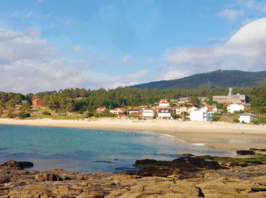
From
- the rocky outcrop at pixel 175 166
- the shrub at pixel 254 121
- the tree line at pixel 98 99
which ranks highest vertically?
the tree line at pixel 98 99

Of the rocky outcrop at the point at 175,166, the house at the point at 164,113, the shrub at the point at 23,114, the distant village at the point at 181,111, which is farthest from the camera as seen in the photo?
the house at the point at 164,113

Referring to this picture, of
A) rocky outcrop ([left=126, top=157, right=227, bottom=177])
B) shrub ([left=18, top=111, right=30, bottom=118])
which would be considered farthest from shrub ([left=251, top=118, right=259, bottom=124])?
shrub ([left=18, top=111, right=30, bottom=118])

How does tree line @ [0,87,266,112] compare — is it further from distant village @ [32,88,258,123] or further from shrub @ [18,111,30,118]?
shrub @ [18,111,30,118]

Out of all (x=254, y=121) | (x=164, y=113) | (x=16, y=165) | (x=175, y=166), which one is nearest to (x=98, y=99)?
(x=164, y=113)

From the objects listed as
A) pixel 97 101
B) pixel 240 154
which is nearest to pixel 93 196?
pixel 240 154

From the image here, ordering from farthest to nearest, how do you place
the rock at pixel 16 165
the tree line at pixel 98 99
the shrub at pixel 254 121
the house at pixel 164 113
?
the tree line at pixel 98 99, the house at pixel 164 113, the shrub at pixel 254 121, the rock at pixel 16 165

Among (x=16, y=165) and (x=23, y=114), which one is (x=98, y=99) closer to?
(x=23, y=114)

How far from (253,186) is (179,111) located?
97675mm

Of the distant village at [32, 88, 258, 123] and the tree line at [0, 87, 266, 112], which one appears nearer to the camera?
the distant village at [32, 88, 258, 123]

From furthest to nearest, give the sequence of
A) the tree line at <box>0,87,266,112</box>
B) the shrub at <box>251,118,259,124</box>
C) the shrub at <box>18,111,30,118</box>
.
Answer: the tree line at <box>0,87,266,112</box> < the shrub at <box>18,111,30,118</box> < the shrub at <box>251,118,259,124</box>

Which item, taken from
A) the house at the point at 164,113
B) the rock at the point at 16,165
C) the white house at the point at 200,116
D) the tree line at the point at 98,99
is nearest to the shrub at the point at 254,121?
the white house at the point at 200,116

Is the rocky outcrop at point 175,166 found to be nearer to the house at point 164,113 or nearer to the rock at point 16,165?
the rock at point 16,165

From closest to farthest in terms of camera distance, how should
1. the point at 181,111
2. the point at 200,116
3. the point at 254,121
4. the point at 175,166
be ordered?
the point at 175,166
the point at 254,121
the point at 200,116
the point at 181,111

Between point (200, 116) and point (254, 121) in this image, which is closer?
point (254, 121)
